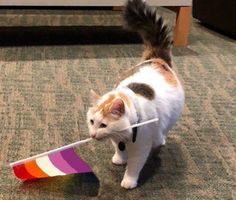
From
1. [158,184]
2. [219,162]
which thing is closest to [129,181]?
[158,184]

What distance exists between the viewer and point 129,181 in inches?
43.5

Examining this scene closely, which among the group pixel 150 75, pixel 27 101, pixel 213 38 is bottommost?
pixel 213 38

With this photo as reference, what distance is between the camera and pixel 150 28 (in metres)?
1.33

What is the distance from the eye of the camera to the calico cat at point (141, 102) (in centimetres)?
97

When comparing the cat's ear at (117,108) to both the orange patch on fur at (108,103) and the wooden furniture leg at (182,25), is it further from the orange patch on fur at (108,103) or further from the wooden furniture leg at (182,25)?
the wooden furniture leg at (182,25)

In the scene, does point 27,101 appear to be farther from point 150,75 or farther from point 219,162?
point 219,162

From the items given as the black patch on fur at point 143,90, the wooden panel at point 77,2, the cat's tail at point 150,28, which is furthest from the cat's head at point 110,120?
the wooden panel at point 77,2

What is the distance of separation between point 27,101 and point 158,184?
648 millimetres

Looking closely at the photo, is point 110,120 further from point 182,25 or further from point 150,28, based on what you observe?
point 182,25

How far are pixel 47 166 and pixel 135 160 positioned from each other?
0.70 ft

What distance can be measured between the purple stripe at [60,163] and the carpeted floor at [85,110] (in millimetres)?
58

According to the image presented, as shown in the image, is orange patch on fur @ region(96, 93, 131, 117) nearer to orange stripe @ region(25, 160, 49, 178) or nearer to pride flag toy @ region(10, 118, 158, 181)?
pride flag toy @ region(10, 118, 158, 181)

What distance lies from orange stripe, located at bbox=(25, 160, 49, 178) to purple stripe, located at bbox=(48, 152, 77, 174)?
0.04m

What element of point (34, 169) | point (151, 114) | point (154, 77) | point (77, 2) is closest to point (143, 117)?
point (151, 114)
